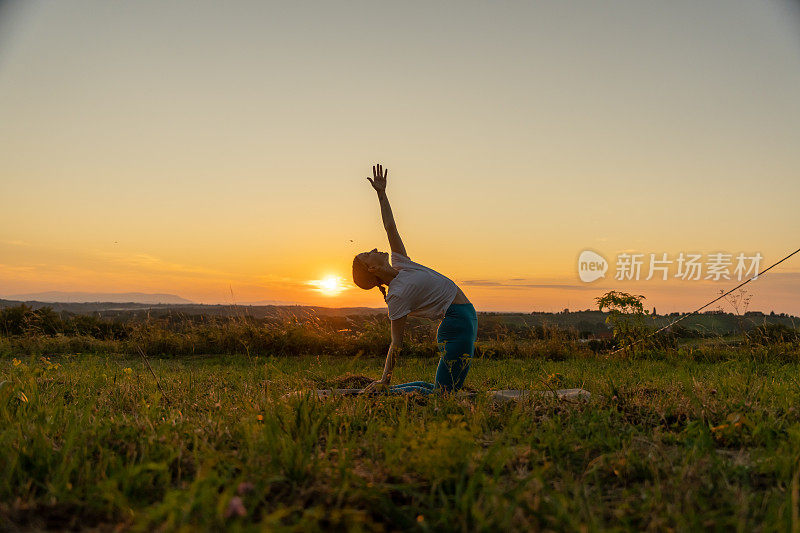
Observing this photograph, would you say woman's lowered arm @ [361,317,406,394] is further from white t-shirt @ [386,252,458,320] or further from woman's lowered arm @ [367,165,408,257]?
woman's lowered arm @ [367,165,408,257]

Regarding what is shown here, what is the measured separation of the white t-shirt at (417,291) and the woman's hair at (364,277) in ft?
0.68

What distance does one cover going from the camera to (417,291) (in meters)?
4.84

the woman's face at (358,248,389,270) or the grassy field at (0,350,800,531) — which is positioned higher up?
the woman's face at (358,248,389,270)

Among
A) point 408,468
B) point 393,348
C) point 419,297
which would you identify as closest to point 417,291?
point 419,297

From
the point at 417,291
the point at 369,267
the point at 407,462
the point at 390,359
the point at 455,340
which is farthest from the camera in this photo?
the point at 455,340

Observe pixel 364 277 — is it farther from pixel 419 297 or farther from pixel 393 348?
pixel 393 348

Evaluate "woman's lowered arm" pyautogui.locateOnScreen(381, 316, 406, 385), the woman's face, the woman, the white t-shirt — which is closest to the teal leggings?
the woman

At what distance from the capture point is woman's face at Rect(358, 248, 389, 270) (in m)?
4.91

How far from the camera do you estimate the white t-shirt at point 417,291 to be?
186 inches

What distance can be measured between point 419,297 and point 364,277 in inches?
21.2

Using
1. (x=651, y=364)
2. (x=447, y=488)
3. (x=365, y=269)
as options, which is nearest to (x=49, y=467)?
Answer: (x=447, y=488)

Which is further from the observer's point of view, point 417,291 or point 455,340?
point 455,340

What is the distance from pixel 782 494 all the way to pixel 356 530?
69.7 inches

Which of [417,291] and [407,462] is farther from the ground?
[417,291]
